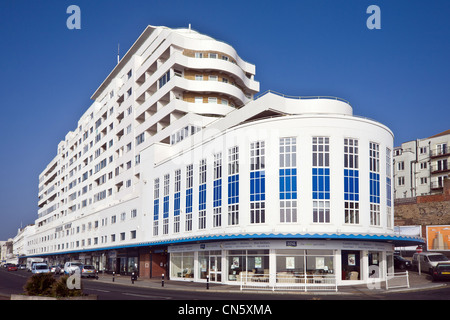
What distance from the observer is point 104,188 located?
273 feet

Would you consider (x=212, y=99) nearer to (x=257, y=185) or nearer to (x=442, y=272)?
(x=257, y=185)

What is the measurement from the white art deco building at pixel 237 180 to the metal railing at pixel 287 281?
0.99ft

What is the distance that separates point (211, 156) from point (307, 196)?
10.8 meters

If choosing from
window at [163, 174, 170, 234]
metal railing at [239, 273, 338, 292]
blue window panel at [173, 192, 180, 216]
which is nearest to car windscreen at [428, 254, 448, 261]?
metal railing at [239, 273, 338, 292]

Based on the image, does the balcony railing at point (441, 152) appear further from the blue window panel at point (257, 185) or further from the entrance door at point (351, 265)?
the blue window panel at point (257, 185)

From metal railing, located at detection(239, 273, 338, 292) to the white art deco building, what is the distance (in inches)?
11.9

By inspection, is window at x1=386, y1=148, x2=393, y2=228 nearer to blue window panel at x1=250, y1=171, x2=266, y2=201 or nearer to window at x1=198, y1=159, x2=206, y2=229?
blue window panel at x1=250, y1=171, x2=266, y2=201

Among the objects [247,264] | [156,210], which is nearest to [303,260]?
[247,264]

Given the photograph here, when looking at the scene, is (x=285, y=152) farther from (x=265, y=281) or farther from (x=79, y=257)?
(x=79, y=257)

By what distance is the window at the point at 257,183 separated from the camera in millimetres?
39438

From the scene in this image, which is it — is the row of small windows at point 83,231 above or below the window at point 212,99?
below

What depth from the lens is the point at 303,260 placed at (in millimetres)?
37375

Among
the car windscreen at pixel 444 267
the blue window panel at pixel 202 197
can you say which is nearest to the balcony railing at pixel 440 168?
the car windscreen at pixel 444 267

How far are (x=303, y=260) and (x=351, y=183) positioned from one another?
7142 mm
